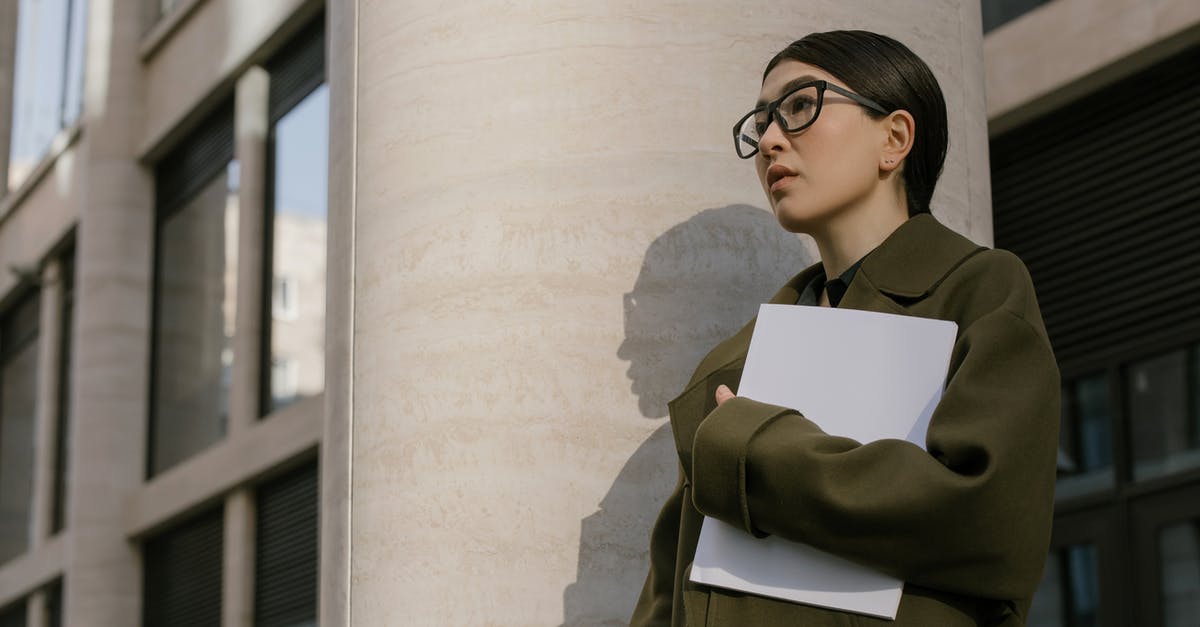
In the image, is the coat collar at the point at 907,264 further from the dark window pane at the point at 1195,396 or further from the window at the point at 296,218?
the window at the point at 296,218

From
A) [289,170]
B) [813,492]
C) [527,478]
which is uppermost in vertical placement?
[289,170]

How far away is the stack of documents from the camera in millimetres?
2658

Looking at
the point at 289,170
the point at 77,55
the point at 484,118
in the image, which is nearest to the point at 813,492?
the point at 484,118

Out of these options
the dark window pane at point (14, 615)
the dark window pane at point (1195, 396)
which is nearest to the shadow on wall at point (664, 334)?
the dark window pane at point (1195, 396)

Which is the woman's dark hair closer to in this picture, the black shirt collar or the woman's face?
the woman's face

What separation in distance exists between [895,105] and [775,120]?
0.21 metres

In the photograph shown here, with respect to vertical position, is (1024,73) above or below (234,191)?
below

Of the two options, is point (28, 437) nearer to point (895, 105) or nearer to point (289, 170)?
point (289, 170)

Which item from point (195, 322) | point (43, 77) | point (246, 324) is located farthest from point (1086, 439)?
point (43, 77)

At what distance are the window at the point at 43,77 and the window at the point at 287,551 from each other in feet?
22.1

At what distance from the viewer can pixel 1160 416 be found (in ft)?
29.1

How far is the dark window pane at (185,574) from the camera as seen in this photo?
51.1ft

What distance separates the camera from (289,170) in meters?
15.1

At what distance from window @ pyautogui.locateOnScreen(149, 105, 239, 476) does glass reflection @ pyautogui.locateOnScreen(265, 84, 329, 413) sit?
0.60m
